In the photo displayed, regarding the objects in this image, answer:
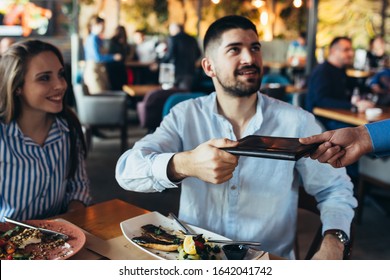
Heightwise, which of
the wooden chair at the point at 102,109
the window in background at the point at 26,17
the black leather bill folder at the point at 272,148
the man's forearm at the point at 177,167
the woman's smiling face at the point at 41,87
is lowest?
the wooden chair at the point at 102,109

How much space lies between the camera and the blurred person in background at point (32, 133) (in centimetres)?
192

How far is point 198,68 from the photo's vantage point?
965 cm

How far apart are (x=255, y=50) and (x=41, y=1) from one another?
10.5 metres

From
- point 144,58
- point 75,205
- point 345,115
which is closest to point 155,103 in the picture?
point 345,115

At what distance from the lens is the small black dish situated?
133 cm

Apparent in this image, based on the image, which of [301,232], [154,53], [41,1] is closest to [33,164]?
[301,232]

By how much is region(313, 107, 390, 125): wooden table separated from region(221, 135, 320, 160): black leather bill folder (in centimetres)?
257

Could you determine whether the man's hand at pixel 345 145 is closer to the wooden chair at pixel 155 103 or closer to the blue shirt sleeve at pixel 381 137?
the blue shirt sleeve at pixel 381 137

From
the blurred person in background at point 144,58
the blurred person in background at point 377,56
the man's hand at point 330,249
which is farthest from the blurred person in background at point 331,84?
the blurred person in background at point 144,58

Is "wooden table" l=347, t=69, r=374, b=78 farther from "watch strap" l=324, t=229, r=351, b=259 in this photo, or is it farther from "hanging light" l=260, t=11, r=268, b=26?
"watch strap" l=324, t=229, r=351, b=259

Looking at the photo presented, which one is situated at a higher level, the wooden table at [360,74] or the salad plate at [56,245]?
the wooden table at [360,74]

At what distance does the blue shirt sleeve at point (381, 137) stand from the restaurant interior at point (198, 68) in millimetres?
1465

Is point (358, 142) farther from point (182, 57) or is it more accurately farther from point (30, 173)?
point (182, 57)

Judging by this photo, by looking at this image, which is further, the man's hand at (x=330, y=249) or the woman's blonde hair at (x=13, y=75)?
the woman's blonde hair at (x=13, y=75)
